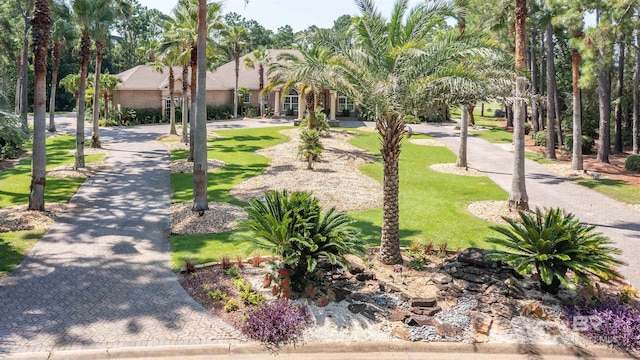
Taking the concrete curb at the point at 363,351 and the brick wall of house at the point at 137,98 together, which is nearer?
the concrete curb at the point at 363,351

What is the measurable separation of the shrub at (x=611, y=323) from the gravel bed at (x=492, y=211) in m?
6.49

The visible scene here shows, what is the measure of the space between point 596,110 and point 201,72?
3192cm

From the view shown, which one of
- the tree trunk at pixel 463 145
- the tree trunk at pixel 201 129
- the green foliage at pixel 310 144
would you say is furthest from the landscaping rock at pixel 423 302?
the tree trunk at pixel 463 145

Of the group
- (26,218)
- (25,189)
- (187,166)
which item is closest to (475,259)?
(26,218)

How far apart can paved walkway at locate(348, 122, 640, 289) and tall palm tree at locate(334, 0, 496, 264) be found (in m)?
6.02

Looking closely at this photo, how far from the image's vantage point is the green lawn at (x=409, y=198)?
12766mm

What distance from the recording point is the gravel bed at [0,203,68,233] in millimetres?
13977

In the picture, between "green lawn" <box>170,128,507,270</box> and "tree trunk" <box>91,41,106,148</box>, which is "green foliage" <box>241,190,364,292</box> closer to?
"green lawn" <box>170,128,507,270</box>

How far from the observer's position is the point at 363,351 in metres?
7.84

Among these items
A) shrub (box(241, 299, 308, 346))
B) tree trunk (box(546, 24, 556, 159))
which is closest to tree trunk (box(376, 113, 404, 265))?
shrub (box(241, 299, 308, 346))

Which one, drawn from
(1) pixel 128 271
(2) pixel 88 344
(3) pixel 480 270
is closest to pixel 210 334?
(2) pixel 88 344

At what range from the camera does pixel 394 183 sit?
1112cm

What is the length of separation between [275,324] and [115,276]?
449cm

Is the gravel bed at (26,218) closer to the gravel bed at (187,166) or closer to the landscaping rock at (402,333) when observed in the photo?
the gravel bed at (187,166)
